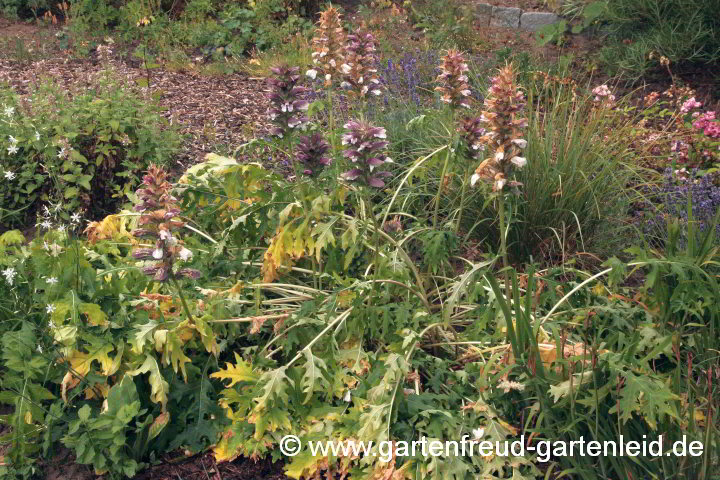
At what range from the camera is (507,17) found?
796cm

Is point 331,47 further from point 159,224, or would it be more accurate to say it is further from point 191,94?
point 191,94

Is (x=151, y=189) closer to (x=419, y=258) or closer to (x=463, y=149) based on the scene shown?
(x=463, y=149)

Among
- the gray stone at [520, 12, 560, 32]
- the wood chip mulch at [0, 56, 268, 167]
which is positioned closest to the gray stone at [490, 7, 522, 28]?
the gray stone at [520, 12, 560, 32]

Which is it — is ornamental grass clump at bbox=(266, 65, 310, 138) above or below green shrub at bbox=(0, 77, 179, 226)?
above

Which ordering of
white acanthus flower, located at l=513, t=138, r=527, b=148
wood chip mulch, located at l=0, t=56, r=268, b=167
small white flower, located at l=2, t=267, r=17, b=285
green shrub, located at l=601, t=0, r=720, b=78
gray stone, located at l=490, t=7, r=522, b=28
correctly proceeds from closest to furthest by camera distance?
white acanthus flower, located at l=513, t=138, r=527, b=148 → small white flower, located at l=2, t=267, r=17, b=285 → wood chip mulch, located at l=0, t=56, r=268, b=167 → green shrub, located at l=601, t=0, r=720, b=78 → gray stone, located at l=490, t=7, r=522, b=28

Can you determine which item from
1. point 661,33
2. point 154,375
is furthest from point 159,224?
point 661,33

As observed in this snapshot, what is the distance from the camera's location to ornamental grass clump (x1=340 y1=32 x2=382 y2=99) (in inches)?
125

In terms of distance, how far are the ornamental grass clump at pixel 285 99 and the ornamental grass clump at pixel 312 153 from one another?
0.10 m

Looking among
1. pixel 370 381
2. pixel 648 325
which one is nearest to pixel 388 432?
pixel 370 381

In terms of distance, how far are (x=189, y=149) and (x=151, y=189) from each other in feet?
8.76

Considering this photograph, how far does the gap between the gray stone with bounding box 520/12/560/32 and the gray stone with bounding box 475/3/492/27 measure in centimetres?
40

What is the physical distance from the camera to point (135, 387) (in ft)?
8.87

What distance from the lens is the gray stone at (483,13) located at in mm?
8094

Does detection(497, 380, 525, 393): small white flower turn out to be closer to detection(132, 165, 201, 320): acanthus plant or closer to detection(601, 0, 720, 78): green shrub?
detection(132, 165, 201, 320): acanthus plant
